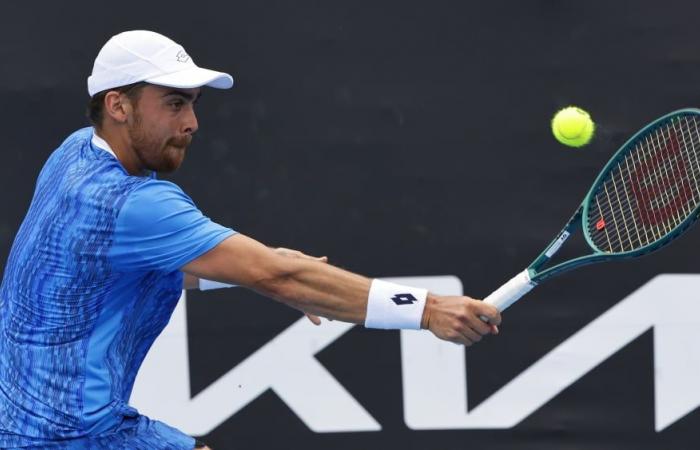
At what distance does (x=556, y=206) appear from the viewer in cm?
464

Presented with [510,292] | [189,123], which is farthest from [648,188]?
[189,123]

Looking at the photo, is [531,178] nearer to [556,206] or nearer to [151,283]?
[556,206]

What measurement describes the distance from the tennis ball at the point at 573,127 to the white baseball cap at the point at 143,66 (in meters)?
1.63

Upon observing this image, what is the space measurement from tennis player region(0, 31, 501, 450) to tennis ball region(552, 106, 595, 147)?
138 cm

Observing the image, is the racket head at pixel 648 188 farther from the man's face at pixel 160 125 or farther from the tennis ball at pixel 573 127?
the man's face at pixel 160 125

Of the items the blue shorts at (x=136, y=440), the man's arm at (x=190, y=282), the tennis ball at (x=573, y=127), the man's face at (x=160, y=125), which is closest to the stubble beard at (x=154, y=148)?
the man's face at (x=160, y=125)

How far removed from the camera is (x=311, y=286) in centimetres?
325

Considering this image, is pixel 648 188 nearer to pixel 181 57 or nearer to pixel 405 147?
pixel 405 147

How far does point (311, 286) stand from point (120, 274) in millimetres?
451

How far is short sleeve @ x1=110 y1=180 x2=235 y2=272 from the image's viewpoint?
3.09m

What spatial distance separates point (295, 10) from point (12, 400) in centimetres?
190

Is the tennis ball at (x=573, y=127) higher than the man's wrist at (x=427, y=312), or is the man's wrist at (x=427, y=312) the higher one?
the tennis ball at (x=573, y=127)

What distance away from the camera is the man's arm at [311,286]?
3.14 m

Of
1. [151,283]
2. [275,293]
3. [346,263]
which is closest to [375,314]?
[275,293]
